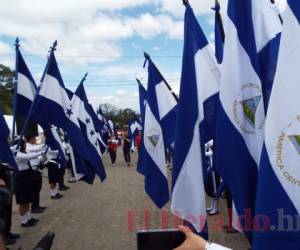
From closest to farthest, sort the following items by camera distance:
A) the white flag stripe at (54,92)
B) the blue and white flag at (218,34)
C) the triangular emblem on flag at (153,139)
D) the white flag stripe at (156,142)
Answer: the blue and white flag at (218,34), the white flag stripe at (54,92), the white flag stripe at (156,142), the triangular emblem on flag at (153,139)

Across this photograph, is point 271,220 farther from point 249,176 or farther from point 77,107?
point 77,107

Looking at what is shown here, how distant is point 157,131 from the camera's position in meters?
6.89

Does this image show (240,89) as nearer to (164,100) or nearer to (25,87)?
(164,100)

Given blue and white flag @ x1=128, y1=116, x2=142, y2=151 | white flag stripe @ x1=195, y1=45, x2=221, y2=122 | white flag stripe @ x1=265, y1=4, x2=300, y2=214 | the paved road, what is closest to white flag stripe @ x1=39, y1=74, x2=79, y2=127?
the paved road

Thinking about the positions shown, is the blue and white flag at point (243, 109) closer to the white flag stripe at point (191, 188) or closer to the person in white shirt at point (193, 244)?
the white flag stripe at point (191, 188)

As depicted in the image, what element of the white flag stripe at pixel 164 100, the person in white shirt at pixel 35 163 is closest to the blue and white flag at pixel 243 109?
the white flag stripe at pixel 164 100

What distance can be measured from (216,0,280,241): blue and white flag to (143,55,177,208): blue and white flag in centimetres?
294

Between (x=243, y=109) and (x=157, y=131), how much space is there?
369 centimetres

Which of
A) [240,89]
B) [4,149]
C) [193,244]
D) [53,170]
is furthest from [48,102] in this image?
[53,170]

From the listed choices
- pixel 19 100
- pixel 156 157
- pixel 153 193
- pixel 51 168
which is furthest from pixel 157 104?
pixel 51 168

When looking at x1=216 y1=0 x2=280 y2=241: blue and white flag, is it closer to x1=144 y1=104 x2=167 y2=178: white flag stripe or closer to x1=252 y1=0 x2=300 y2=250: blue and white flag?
x1=252 y1=0 x2=300 y2=250: blue and white flag

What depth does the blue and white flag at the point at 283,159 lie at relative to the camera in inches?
88.3

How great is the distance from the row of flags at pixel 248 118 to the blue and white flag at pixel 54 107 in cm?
251

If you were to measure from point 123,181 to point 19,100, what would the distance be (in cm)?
827
